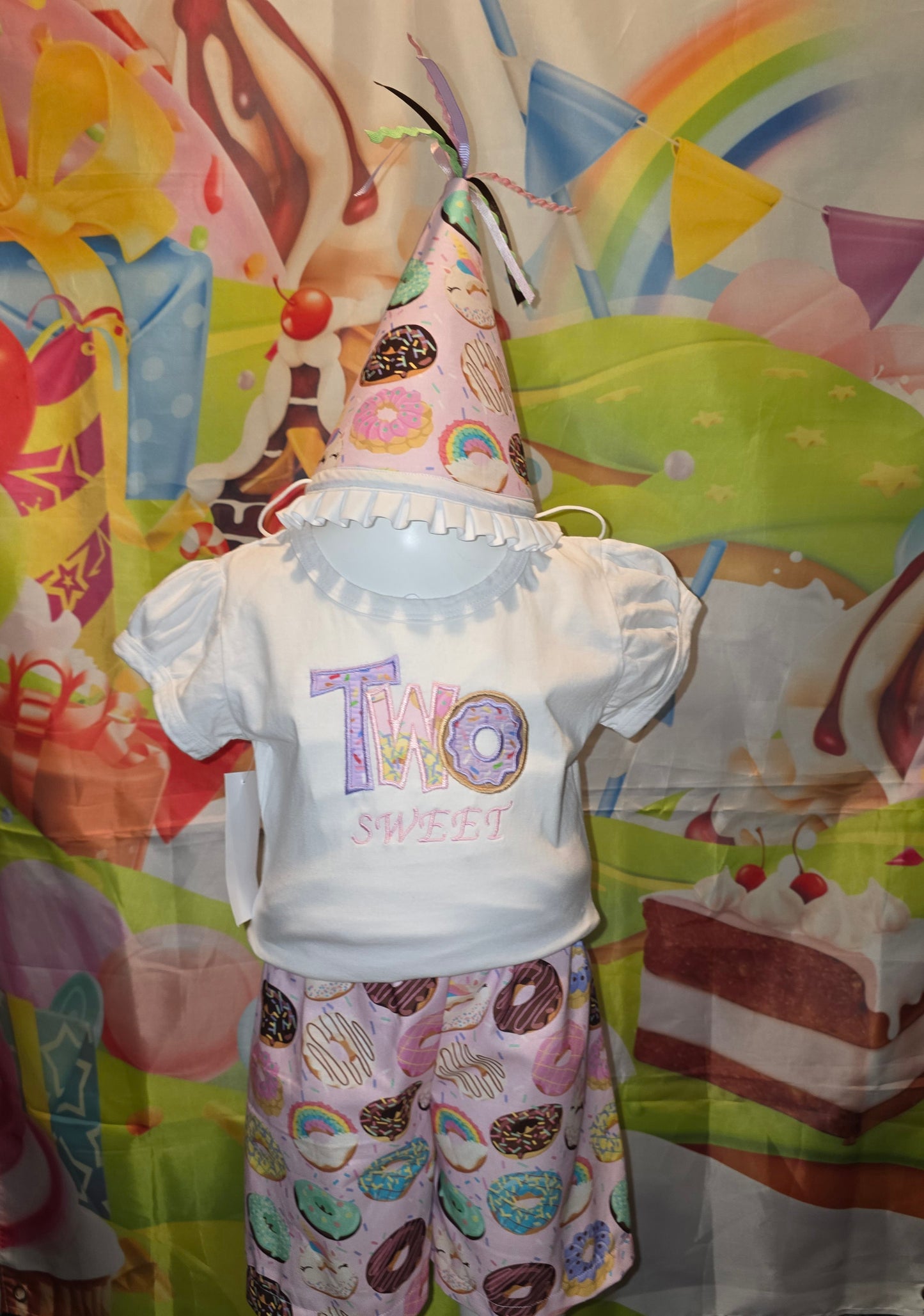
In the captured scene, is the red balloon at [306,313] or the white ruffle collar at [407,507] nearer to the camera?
the white ruffle collar at [407,507]

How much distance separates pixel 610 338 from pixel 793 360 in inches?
8.4

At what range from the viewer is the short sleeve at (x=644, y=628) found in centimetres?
90

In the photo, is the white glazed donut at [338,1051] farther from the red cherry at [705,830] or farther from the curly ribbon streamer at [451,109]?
the curly ribbon streamer at [451,109]

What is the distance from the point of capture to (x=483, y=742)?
2.71 ft

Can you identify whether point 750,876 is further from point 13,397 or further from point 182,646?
point 13,397

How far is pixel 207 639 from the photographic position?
89cm

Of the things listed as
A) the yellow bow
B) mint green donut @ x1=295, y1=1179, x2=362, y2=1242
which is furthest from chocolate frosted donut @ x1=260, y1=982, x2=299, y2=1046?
the yellow bow

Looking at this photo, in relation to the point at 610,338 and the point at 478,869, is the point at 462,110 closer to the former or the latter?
the point at 610,338

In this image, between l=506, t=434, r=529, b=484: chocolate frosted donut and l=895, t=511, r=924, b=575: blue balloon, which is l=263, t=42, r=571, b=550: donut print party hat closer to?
l=506, t=434, r=529, b=484: chocolate frosted donut

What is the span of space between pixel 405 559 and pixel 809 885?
0.75 metres

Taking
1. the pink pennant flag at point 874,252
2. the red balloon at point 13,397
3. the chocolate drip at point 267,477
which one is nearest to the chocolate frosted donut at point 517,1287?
the chocolate drip at point 267,477

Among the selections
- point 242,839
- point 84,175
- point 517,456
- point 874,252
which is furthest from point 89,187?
point 874,252

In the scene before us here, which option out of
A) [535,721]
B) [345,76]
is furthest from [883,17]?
[535,721]

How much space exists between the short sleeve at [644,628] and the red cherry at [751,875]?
40cm
